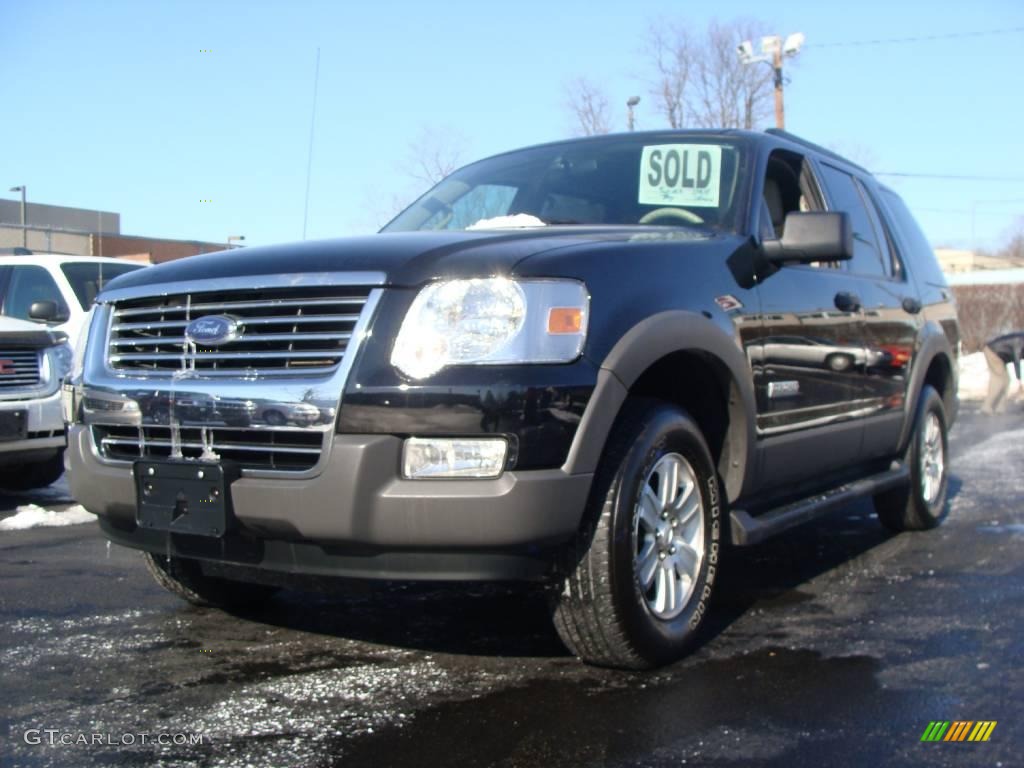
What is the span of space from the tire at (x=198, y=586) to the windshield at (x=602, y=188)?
1702 millimetres

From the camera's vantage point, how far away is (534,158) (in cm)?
512

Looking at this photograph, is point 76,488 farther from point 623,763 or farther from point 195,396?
point 623,763

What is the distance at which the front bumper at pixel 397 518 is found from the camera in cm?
295

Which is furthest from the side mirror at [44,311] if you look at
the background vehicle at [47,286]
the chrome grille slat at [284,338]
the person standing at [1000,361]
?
the person standing at [1000,361]

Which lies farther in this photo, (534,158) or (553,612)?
(534,158)

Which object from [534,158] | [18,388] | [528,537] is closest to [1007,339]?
[534,158]

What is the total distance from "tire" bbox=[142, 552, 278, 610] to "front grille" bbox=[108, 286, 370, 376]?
0.86 metres

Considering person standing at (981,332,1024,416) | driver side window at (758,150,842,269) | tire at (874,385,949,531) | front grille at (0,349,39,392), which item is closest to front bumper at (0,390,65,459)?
front grille at (0,349,39,392)

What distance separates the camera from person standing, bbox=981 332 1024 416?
14.2 m

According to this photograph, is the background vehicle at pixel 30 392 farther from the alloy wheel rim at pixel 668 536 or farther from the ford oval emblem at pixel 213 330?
the alloy wheel rim at pixel 668 536

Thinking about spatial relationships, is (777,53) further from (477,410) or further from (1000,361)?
(477,410)

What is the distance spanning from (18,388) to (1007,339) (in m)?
11.9

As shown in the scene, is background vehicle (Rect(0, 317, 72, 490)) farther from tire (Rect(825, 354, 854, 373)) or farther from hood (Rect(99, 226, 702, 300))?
tire (Rect(825, 354, 854, 373))

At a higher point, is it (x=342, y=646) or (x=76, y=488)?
(x=76, y=488)
